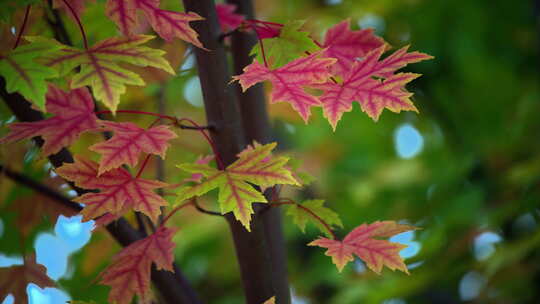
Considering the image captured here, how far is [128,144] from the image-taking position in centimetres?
77

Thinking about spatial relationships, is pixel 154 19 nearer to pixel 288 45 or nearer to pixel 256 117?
pixel 288 45

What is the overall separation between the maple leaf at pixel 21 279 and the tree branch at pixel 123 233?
0.13m

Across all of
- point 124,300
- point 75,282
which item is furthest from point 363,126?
point 124,300

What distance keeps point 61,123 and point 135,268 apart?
0.23 metres

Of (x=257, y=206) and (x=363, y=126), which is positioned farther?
(x=363, y=126)

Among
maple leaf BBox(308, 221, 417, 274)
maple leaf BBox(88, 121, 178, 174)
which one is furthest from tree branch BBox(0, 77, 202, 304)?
maple leaf BBox(308, 221, 417, 274)

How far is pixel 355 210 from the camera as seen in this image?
3.19 meters

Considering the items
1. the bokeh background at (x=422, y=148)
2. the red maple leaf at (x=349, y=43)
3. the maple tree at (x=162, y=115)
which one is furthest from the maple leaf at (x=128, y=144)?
the bokeh background at (x=422, y=148)

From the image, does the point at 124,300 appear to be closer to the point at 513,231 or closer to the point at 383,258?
the point at 383,258

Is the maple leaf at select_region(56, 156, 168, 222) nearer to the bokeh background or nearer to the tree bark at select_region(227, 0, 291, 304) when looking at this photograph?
the tree bark at select_region(227, 0, 291, 304)

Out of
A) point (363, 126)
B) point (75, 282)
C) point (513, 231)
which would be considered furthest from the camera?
point (363, 126)

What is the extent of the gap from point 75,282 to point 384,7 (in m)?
2.03

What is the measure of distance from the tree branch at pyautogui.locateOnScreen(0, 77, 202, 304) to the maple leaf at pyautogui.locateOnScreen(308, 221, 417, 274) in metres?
0.28

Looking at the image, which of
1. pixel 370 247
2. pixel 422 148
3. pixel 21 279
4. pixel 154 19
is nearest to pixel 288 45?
pixel 154 19
